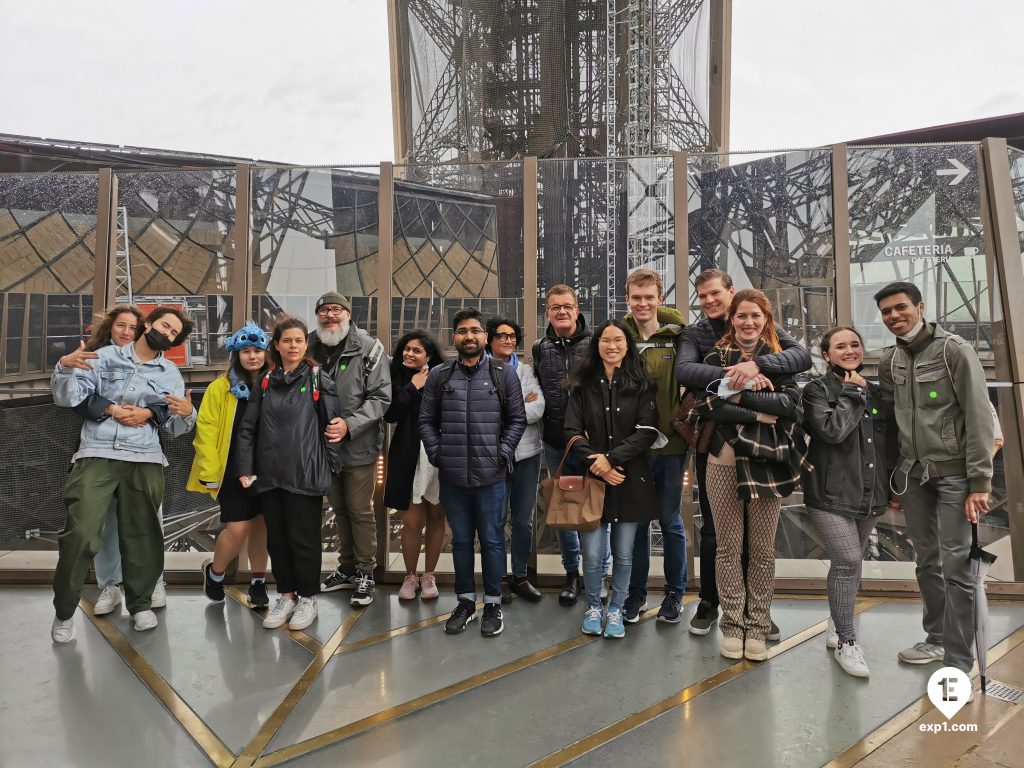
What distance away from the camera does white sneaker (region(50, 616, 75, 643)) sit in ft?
10.8

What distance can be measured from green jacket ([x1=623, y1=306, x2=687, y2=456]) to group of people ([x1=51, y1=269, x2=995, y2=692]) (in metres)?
0.01

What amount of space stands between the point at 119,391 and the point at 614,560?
125 inches

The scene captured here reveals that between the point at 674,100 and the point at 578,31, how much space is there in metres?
3.00

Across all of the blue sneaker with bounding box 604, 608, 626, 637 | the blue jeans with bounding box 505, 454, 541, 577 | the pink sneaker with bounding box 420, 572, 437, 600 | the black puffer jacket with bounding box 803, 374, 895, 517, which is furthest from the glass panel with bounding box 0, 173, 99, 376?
the black puffer jacket with bounding box 803, 374, 895, 517

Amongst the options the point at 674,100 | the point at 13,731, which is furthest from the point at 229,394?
the point at 674,100

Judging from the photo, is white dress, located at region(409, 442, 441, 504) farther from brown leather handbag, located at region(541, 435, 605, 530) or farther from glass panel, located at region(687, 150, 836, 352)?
glass panel, located at region(687, 150, 836, 352)

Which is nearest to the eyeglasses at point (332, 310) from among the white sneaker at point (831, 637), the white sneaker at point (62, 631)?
the white sneaker at point (62, 631)

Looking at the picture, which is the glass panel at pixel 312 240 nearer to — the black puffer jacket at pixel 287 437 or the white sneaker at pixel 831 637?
the black puffer jacket at pixel 287 437

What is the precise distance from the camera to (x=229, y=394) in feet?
11.7

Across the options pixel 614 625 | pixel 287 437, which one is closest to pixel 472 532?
pixel 614 625

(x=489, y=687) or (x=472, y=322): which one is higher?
(x=472, y=322)

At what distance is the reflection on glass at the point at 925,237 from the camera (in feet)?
13.3

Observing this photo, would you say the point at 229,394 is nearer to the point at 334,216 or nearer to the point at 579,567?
the point at 334,216

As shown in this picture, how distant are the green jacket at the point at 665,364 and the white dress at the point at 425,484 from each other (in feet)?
4.74
